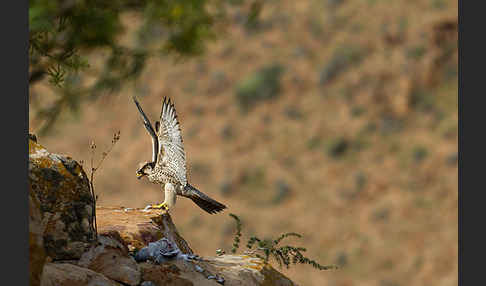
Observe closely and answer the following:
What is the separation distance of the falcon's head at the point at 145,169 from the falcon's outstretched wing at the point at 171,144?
0.10 m

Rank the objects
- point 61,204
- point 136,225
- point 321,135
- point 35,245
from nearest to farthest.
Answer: point 35,245 < point 61,204 < point 136,225 < point 321,135

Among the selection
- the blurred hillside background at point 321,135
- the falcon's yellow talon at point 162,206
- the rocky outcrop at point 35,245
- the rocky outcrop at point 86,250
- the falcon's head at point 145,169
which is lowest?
the rocky outcrop at point 35,245

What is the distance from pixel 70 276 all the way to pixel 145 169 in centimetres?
141

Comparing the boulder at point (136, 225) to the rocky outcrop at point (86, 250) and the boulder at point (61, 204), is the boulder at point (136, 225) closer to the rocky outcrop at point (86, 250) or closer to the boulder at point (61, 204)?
the rocky outcrop at point (86, 250)

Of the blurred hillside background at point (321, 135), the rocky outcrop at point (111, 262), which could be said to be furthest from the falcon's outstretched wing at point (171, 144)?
the blurred hillside background at point (321, 135)

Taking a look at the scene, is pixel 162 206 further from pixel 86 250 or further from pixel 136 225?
pixel 86 250

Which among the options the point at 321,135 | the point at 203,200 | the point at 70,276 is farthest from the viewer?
the point at 321,135

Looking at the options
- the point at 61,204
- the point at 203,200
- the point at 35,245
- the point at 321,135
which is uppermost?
the point at 321,135

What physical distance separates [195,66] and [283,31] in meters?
3.86

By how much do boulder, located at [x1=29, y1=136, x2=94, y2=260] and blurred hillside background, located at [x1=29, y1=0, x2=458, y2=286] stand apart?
48.8 feet

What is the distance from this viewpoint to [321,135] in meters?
24.1

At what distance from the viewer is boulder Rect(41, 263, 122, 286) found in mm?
3684

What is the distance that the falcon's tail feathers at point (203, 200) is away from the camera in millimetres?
5012

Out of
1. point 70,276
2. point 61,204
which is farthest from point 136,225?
point 70,276
